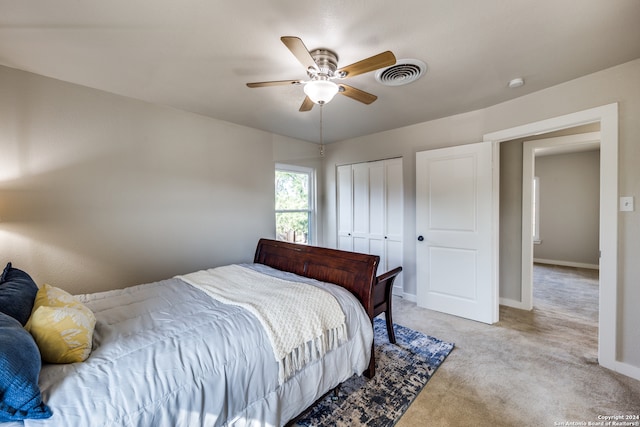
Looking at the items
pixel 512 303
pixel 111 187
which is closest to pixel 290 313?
pixel 111 187

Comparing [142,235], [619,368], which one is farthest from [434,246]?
[142,235]

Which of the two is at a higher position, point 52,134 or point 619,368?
point 52,134

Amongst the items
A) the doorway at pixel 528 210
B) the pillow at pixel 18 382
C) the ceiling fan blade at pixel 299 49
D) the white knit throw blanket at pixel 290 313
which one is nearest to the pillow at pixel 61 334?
the pillow at pixel 18 382

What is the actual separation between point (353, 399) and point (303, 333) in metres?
0.72

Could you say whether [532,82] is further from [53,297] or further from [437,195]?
[53,297]

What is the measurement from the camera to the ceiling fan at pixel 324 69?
143 cm

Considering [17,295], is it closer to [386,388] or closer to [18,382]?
[18,382]

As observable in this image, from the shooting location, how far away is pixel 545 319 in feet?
9.78

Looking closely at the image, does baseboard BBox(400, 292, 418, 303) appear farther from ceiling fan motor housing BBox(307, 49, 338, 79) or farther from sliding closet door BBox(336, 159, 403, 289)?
ceiling fan motor housing BBox(307, 49, 338, 79)

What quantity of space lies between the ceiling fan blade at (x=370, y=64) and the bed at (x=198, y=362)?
1.31 metres

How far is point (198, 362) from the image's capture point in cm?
119

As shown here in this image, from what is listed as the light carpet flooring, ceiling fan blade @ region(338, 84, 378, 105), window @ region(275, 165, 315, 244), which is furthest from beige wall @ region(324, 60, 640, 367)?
ceiling fan blade @ region(338, 84, 378, 105)

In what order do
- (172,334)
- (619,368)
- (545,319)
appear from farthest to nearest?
(545,319), (619,368), (172,334)

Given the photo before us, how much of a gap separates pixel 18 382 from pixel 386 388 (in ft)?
6.35
